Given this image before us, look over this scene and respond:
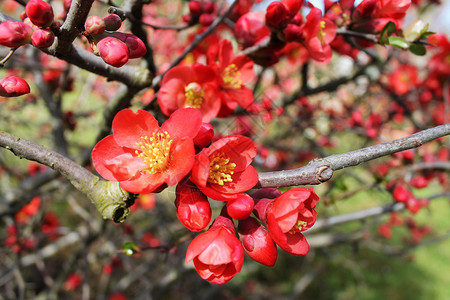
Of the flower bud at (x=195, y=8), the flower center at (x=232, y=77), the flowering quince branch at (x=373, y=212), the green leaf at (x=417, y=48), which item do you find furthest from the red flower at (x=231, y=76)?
the flowering quince branch at (x=373, y=212)

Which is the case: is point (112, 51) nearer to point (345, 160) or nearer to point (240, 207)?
point (240, 207)

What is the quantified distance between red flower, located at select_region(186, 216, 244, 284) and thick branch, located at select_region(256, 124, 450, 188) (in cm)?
16

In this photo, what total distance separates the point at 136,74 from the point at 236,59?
368mm

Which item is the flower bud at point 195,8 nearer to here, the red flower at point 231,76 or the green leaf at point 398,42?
the red flower at point 231,76

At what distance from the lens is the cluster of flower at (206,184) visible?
0.70 m

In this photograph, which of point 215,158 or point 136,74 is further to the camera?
point 136,74

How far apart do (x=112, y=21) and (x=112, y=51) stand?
79mm

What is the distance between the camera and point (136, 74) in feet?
3.30

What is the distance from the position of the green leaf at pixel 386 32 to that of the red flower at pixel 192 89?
560 millimetres

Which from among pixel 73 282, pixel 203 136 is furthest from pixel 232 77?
pixel 73 282

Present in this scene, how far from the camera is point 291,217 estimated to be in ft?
2.28

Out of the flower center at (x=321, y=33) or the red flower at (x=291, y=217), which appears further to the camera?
the flower center at (x=321, y=33)

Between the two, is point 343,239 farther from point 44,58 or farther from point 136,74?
point 44,58

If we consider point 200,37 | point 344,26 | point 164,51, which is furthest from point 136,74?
point 164,51
